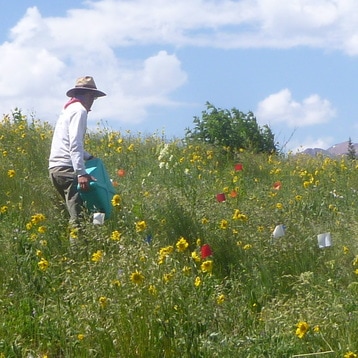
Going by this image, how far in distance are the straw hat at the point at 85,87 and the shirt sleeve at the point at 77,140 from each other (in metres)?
0.36

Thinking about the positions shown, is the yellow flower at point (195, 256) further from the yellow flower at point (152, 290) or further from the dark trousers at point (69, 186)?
the dark trousers at point (69, 186)

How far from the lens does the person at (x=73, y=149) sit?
7152mm

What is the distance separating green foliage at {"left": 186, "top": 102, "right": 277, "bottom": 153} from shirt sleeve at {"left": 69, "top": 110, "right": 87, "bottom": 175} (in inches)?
229

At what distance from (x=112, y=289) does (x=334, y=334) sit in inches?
45.7

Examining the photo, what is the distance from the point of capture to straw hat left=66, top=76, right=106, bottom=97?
299 inches

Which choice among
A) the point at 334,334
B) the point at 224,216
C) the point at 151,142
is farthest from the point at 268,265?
the point at 151,142

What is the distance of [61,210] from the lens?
779 centimetres

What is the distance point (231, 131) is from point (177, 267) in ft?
28.6

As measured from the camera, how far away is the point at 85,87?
25.0ft

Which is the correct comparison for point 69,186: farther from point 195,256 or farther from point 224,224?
point 195,256

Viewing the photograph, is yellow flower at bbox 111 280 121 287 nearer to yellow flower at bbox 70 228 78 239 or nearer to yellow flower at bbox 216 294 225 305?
yellow flower at bbox 216 294 225 305

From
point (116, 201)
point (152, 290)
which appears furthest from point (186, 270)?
point (116, 201)

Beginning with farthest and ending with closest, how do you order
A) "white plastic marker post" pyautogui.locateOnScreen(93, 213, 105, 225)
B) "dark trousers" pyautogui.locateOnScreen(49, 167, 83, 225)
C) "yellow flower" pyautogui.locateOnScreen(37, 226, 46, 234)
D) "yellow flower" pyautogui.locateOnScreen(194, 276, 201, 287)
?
"dark trousers" pyautogui.locateOnScreen(49, 167, 83, 225)
"yellow flower" pyautogui.locateOnScreen(37, 226, 46, 234)
"white plastic marker post" pyautogui.locateOnScreen(93, 213, 105, 225)
"yellow flower" pyautogui.locateOnScreen(194, 276, 201, 287)

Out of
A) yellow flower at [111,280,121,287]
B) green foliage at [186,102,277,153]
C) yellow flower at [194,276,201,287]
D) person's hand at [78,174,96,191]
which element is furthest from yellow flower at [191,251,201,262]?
green foliage at [186,102,277,153]
